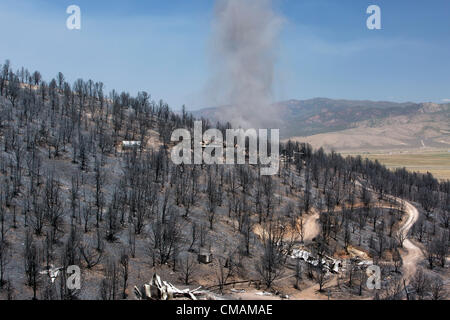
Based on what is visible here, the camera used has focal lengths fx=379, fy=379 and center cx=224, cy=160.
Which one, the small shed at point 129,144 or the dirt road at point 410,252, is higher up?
the small shed at point 129,144

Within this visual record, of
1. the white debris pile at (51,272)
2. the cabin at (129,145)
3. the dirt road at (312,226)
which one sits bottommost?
the dirt road at (312,226)

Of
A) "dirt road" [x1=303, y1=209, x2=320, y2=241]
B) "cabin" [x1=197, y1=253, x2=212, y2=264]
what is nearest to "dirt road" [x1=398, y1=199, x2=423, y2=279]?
"dirt road" [x1=303, y1=209, x2=320, y2=241]

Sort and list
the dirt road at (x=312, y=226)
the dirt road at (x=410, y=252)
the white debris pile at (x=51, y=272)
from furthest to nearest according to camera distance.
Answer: the dirt road at (x=312, y=226) → the dirt road at (x=410, y=252) → the white debris pile at (x=51, y=272)

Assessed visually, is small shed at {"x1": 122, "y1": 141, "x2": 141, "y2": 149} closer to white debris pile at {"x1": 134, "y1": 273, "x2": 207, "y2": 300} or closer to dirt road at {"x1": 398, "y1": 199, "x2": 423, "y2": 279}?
dirt road at {"x1": 398, "y1": 199, "x2": 423, "y2": 279}

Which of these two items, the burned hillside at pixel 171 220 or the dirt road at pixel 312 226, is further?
the dirt road at pixel 312 226

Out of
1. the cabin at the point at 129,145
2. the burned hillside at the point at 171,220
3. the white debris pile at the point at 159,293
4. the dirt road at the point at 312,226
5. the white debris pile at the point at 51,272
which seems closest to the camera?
the white debris pile at the point at 159,293

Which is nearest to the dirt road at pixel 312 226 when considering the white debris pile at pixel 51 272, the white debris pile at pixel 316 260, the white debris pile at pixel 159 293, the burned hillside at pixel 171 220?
the burned hillside at pixel 171 220

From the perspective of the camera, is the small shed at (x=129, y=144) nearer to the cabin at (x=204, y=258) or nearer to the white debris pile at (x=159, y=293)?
the cabin at (x=204, y=258)

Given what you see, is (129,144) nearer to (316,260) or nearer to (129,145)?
(129,145)

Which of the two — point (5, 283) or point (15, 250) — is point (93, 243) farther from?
point (5, 283)

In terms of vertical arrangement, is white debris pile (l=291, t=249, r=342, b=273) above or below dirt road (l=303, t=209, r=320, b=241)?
below
